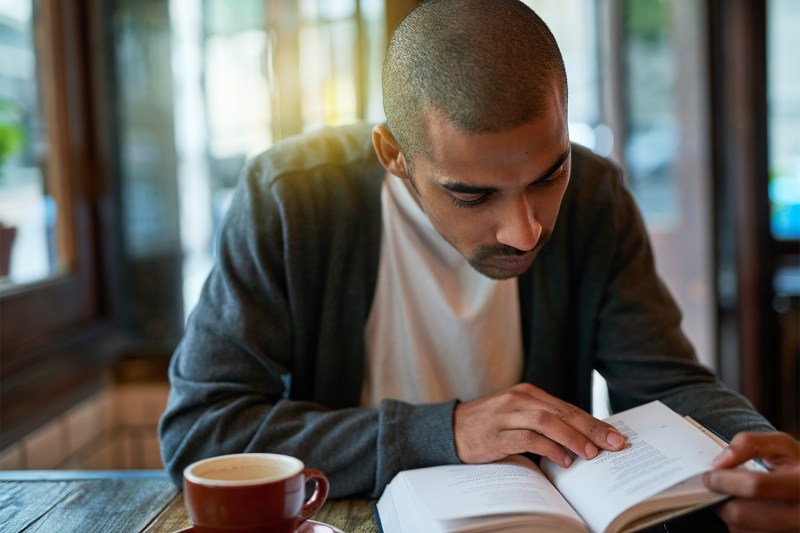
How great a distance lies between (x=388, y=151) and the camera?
114 centimetres

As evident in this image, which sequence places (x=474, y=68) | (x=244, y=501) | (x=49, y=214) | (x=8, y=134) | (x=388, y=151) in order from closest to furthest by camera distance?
(x=244, y=501) < (x=474, y=68) < (x=388, y=151) < (x=8, y=134) < (x=49, y=214)

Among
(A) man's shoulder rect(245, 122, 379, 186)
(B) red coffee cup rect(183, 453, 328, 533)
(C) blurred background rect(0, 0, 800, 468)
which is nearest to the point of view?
(B) red coffee cup rect(183, 453, 328, 533)

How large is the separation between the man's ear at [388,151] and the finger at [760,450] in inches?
21.0

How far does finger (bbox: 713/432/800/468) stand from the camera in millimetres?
784

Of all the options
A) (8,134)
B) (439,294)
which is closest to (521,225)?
(439,294)

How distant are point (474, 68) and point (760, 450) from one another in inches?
19.4

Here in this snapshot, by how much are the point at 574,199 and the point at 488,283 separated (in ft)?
0.59

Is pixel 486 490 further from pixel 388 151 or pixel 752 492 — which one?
pixel 388 151

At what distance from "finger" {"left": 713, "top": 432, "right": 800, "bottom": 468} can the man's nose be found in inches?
11.8

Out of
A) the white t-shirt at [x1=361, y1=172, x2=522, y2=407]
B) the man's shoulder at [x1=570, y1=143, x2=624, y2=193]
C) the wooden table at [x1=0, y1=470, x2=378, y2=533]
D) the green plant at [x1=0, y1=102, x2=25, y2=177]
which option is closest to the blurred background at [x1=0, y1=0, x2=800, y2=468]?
the green plant at [x1=0, y1=102, x2=25, y2=177]

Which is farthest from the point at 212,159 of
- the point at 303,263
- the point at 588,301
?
the point at 588,301

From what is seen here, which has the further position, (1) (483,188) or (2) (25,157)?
(2) (25,157)

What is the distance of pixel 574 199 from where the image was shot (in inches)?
48.9

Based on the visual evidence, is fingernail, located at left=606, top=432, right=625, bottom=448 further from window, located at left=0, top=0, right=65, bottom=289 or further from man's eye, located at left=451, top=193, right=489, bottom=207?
window, located at left=0, top=0, right=65, bottom=289
